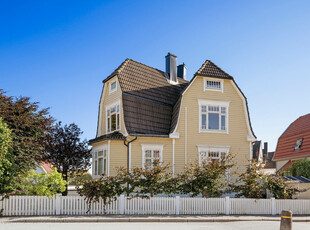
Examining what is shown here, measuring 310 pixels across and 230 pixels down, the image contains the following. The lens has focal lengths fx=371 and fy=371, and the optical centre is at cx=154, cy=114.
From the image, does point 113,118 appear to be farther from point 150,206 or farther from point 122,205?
point 150,206

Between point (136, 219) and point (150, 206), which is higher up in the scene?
point (150, 206)

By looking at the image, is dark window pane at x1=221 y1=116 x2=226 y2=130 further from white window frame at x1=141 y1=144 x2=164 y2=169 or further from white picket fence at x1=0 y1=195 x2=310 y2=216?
white picket fence at x1=0 y1=195 x2=310 y2=216

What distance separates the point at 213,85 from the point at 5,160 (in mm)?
14029

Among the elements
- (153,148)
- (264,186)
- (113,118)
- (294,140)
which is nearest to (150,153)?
(153,148)

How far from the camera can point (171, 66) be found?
27.6 meters

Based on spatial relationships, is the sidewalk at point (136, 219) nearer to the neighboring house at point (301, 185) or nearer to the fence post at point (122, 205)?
the fence post at point (122, 205)

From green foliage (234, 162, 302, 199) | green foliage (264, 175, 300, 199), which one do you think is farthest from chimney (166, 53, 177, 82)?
green foliage (264, 175, 300, 199)

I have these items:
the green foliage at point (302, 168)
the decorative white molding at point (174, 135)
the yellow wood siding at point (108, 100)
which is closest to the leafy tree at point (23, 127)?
the yellow wood siding at point (108, 100)

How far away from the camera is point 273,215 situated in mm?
17562

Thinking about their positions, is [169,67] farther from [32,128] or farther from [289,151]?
[289,151]

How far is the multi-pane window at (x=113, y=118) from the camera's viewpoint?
2361cm

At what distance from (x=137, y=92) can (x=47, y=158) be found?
8958 millimetres

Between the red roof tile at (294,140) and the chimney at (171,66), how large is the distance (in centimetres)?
1308

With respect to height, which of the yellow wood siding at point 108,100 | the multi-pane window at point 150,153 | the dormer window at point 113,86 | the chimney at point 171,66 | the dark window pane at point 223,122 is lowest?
the multi-pane window at point 150,153
